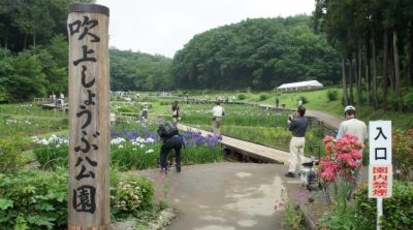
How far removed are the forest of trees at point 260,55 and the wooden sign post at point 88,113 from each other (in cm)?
919

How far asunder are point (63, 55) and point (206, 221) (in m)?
47.9

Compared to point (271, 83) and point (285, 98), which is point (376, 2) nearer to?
point (285, 98)

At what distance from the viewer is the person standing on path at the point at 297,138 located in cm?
978

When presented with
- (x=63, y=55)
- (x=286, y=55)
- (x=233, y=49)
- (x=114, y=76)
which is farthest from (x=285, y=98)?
(x=114, y=76)

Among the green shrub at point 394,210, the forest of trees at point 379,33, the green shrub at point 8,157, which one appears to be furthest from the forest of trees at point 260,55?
the green shrub at point 394,210

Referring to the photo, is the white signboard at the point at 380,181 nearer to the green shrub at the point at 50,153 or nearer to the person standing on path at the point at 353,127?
the person standing on path at the point at 353,127

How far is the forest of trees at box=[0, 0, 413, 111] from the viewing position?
24.4 metres

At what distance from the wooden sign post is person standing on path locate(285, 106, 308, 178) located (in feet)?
18.1

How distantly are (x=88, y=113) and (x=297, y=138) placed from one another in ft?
19.7

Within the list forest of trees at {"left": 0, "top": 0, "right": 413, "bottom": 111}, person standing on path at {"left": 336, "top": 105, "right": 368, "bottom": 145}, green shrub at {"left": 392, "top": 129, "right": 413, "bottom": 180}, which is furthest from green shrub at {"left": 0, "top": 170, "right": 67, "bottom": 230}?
forest of trees at {"left": 0, "top": 0, "right": 413, "bottom": 111}

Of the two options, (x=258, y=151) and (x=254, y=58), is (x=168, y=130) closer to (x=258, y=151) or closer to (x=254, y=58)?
(x=258, y=151)

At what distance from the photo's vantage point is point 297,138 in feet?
32.8

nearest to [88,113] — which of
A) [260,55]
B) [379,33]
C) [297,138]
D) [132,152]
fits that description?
Answer: [297,138]

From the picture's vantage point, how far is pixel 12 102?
38062 millimetres
